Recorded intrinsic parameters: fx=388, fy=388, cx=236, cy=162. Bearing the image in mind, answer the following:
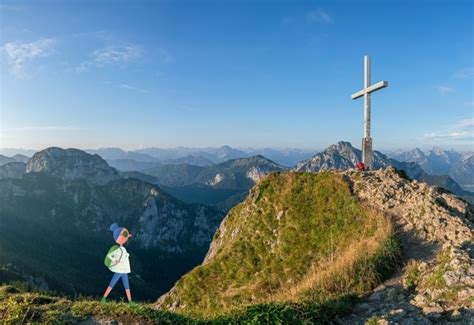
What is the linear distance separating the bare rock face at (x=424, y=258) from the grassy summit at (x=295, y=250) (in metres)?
0.71

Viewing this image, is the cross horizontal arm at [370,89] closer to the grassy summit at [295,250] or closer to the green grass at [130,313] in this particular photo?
the grassy summit at [295,250]

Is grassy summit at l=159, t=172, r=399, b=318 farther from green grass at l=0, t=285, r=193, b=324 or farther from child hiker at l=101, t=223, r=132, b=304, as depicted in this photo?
green grass at l=0, t=285, r=193, b=324

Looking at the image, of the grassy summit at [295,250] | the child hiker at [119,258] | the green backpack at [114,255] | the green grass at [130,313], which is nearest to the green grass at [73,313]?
the green grass at [130,313]

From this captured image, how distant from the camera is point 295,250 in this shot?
1730 cm

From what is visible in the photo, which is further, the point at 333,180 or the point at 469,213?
the point at 333,180

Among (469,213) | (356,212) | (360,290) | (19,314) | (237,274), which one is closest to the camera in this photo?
(19,314)

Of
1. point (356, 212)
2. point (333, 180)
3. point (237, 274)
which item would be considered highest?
point (333, 180)

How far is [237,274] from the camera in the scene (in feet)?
59.9

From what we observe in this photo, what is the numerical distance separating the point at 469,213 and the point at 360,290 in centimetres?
628

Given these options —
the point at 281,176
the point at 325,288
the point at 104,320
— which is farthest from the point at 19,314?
the point at 281,176

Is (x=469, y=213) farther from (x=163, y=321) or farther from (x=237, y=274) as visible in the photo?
(x=163, y=321)

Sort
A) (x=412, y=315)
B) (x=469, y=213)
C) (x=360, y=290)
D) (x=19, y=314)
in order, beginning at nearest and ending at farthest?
(x=19, y=314), (x=412, y=315), (x=360, y=290), (x=469, y=213)

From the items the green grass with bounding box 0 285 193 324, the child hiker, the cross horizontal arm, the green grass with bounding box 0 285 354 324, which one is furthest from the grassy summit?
the cross horizontal arm

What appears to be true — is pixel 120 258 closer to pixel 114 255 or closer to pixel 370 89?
pixel 114 255
